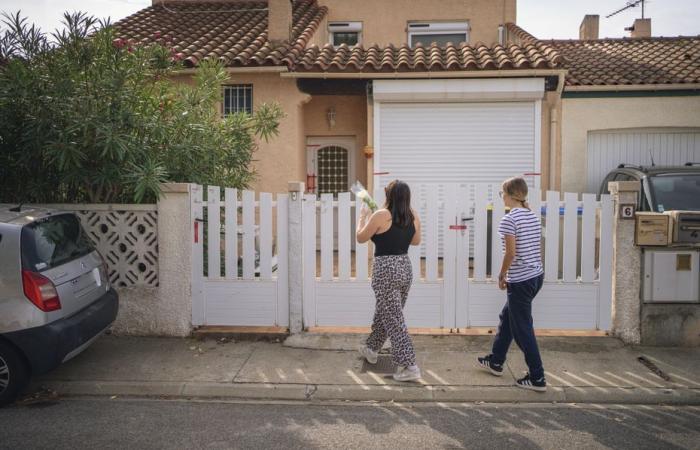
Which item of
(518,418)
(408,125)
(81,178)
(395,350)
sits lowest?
(518,418)

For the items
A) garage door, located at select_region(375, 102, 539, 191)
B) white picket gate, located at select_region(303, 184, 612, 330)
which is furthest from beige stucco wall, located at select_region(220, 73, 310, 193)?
white picket gate, located at select_region(303, 184, 612, 330)

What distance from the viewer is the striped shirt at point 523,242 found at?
201 inches

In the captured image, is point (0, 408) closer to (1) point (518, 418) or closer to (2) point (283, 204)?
(2) point (283, 204)

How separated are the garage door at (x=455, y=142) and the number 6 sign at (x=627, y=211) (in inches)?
192

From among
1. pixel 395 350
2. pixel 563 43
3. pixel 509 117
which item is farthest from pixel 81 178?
pixel 563 43

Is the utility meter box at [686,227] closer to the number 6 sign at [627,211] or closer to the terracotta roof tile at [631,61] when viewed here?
the number 6 sign at [627,211]

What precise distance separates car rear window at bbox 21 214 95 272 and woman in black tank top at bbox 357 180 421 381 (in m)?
2.64

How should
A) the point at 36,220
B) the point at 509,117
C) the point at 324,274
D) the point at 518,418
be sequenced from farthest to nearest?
the point at 509,117, the point at 324,274, the point at 36,220, the point at 518,418

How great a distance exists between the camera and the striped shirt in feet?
16.8

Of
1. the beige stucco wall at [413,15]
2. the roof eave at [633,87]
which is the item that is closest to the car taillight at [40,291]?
the roof eave at [633,87]

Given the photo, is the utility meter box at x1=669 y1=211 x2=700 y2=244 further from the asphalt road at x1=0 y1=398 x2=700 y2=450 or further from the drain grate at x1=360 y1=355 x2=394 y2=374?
the drain grate at x1=360 y1=355 x2=394 y2=374

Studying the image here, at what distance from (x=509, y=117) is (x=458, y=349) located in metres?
6.21

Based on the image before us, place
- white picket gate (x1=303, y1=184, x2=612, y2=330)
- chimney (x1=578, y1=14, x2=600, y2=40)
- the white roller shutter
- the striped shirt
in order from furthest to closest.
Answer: chimney (x1=578, y1=14, x2=600, y2=40), the white roller shutter, white picket gate (x1=303, y1=184, x2=612, y2=330), the striped shirt

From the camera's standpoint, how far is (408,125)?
1127cm
